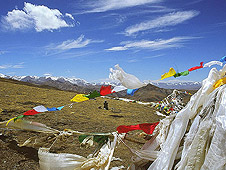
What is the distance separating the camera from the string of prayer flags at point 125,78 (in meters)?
2.22

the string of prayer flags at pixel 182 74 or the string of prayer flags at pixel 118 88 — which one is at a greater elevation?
the string of prayer flags at pixel 182 74

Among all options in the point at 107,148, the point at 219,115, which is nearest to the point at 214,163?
the point at 219,115

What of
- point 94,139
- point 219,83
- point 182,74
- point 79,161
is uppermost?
point 182,74

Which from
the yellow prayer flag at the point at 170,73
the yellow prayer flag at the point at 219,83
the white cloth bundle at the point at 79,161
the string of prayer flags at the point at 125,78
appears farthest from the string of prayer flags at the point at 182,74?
the white cloth bundle at the point at 79,161

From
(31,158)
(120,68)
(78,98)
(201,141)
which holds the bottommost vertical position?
(31,158)

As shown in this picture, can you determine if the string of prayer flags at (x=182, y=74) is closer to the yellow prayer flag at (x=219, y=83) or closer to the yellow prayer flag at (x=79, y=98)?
the yellow prayer flag at (x=219, y=83)

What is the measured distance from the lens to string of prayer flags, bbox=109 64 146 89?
222cm

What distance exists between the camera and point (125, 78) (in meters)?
2.27

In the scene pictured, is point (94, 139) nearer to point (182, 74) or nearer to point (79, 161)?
point (79, 161)

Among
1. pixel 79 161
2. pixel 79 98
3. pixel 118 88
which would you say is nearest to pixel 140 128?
pixel 118 88

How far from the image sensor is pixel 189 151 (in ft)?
5.53

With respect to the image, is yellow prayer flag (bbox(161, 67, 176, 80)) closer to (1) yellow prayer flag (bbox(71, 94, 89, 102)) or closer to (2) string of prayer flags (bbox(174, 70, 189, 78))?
(2) string of prayer flags (bbox(174, 70, 189, 78))

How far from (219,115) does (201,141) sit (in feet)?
0.88

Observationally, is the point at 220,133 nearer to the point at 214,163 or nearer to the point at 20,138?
the point at 214,163
